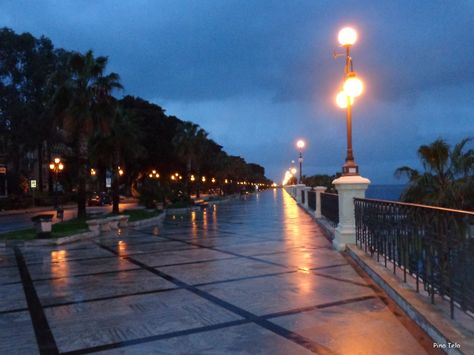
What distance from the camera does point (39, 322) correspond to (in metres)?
6.26

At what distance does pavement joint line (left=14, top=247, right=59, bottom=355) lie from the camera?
17.2ft

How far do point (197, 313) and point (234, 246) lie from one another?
7002mm

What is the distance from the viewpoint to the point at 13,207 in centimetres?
4753

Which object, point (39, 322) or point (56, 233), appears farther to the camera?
point (56, 233)

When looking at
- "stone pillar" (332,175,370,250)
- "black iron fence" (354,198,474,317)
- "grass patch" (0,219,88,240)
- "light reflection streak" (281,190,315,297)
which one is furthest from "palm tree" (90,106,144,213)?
"black iron fence" (354,198,474,317)

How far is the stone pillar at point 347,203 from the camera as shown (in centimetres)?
1134

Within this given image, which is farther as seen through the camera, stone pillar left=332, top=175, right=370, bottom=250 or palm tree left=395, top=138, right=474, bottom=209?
palm tree left=395, top=138, right=474, bottom=209

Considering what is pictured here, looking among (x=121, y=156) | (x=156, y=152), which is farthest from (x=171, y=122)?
(x=121, y=156)

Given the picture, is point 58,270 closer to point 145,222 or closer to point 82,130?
point 145,222

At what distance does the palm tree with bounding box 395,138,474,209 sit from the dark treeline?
47.9 feet

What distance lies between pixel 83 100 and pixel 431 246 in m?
21.3

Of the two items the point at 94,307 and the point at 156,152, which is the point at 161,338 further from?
the point at 156,152

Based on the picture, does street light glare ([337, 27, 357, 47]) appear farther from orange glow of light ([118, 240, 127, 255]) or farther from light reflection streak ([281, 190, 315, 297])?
orange glow of light ([118, 240, 127, 255])

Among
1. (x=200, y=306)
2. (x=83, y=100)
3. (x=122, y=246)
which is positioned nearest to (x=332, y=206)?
(x=122, y=246)
